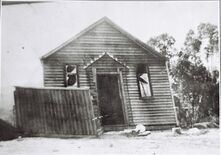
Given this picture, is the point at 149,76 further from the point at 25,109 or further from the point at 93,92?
the point at 25,109

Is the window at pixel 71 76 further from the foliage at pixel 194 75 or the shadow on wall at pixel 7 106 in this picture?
the foliage at pixel 194 75

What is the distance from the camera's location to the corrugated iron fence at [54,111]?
113 inches

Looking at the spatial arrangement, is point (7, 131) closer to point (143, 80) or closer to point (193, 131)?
point (143, 80)

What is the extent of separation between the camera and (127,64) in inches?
125

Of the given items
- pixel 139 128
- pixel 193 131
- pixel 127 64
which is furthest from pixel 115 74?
pixel 193 131

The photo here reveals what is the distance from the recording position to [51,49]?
3053 mm

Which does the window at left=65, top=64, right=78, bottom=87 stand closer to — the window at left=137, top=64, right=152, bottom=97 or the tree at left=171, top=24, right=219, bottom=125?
the window at left=137, top=64, right=152, bottom=97

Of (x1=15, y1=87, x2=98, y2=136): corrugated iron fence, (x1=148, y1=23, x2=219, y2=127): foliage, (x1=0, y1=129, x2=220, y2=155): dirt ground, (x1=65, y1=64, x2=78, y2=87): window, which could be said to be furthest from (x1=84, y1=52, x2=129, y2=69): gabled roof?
(x1=0, y1=129, x2=220, y2=155): dirt ground

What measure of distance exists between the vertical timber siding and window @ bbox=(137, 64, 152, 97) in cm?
4

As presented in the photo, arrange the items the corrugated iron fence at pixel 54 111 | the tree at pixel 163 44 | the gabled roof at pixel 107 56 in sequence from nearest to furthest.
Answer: the corrugated iron fence at pixel 54 111, the gabled roof at pixel 107 56, the tree at pixel 163 44

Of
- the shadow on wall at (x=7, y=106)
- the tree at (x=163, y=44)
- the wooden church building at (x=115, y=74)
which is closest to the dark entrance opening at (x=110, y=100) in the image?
the wooden church building at (x=115, y=74)

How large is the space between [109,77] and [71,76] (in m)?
0.40

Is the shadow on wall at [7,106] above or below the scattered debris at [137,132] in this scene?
above

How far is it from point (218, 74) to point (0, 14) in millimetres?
2395
